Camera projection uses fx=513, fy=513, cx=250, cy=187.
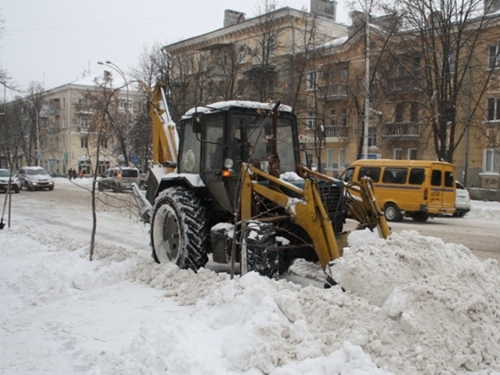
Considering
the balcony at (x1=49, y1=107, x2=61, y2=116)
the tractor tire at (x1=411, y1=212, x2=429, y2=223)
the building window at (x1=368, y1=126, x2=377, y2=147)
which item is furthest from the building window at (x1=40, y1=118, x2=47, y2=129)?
the tractor tire at (x1=411, y1=212, x2=429, y2=223)

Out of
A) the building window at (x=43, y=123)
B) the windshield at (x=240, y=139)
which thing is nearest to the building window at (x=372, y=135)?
the windshield at (x=240, y=139)

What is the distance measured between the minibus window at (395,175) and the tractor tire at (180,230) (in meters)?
12.3

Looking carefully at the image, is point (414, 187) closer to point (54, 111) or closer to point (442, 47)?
point (442, 47)

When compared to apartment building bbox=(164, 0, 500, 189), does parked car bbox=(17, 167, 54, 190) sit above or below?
below

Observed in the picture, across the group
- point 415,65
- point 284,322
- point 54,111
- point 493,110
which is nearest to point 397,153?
point 493,110

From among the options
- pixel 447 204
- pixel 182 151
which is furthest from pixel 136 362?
pixel 447 204

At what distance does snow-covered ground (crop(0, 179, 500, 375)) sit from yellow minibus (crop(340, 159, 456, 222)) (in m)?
12.1

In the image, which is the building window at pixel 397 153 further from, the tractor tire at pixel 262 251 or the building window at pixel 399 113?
the tractor tire at pixel 262 251

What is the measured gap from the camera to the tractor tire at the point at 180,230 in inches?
293

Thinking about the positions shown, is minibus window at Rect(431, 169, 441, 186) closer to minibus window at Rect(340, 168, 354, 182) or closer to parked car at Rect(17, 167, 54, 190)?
minibus window at Rect(340, 168, 354, 182)

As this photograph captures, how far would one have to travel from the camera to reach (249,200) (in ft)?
23.1

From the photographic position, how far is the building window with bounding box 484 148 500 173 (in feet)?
102

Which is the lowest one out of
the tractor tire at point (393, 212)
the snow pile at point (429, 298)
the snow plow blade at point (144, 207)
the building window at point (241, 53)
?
the tractor tire at point (393, 212)

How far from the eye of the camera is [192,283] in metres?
6.73
